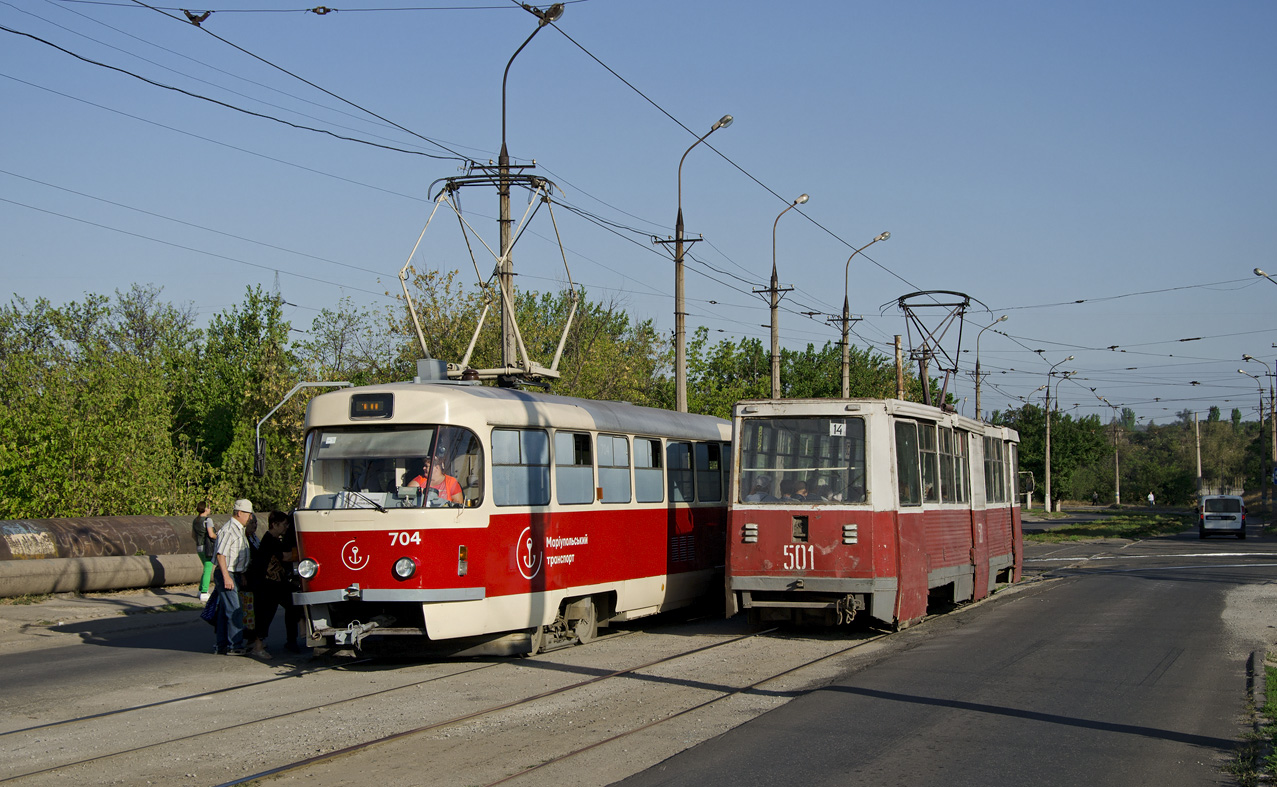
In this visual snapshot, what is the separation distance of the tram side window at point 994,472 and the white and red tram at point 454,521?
26.7 feet

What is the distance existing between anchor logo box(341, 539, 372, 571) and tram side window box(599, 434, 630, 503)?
3.44 meters

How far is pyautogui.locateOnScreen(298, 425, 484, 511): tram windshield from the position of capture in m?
11.3

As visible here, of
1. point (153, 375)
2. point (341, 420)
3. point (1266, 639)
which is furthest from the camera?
point (153, 375)

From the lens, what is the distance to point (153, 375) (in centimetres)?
3462

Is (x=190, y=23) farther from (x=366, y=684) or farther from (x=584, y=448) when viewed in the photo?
(x=366, y=684)

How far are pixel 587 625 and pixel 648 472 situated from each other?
235cm

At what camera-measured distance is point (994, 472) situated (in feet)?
66.0

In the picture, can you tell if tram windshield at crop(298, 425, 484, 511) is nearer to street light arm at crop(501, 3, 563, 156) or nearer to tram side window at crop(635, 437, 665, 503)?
A: tram side window at crop(635, 437, 665, 503)

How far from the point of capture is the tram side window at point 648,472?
14.8 m

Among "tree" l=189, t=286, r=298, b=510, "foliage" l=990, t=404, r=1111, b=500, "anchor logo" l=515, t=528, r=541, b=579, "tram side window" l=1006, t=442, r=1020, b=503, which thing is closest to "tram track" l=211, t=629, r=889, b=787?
"anchor logo" l=515, t=528, r=541, b=579

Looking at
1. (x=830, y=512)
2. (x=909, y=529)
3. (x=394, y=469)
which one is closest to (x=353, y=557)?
(x=394, y=469)

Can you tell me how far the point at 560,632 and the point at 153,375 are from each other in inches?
1012

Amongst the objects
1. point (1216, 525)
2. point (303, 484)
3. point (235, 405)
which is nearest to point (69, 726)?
point (303, 484)

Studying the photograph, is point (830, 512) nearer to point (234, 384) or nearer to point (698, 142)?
point (698, 142)
